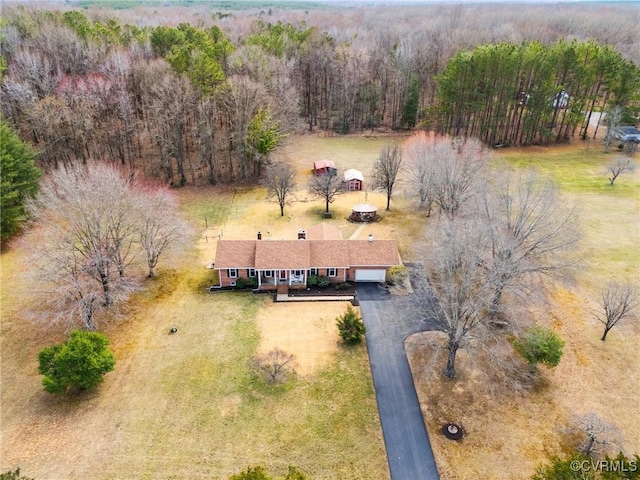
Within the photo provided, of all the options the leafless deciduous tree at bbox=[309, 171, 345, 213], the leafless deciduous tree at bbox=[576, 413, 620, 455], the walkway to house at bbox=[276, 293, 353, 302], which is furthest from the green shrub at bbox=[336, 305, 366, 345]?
the leafless deciduous tree at bbox=[309, 171, 345, 213]

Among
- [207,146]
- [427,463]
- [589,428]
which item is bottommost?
[427,463]

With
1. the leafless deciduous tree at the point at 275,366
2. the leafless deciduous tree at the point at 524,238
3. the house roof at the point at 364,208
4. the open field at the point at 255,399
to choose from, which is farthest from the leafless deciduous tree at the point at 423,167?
the leafless deciduous tree at the point at 275,366

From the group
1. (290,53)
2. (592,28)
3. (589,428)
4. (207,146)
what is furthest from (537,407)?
(592,28)

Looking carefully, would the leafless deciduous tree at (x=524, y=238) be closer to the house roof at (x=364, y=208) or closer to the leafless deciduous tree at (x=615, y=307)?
the leafless deciduous tree at (x=615, y=307)

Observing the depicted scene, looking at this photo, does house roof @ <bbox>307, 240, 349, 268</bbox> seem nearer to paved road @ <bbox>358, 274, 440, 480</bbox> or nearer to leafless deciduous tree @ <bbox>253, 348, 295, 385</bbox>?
paved road @ <bbox>358, 274, 440, 480</bbox>

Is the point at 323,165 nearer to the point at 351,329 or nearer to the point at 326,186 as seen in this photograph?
the point at 326,186

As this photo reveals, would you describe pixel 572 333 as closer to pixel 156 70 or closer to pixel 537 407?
pixel 537 407

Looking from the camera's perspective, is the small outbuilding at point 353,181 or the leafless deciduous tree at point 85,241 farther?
the small outbuilding at point 353,181
